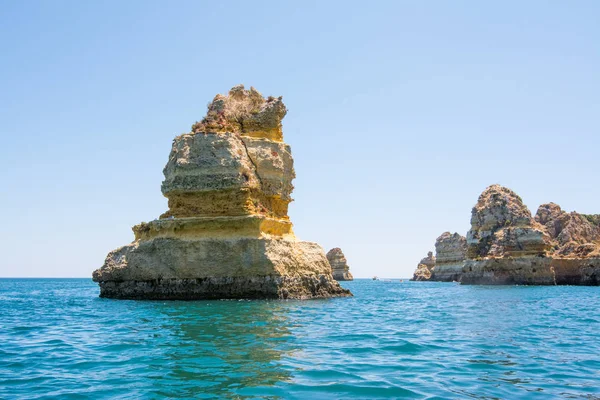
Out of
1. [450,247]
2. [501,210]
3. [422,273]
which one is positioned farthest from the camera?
[422,273]

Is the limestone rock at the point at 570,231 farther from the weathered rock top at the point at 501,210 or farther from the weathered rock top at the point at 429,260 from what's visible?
the weathered rock top at the point at 429,260

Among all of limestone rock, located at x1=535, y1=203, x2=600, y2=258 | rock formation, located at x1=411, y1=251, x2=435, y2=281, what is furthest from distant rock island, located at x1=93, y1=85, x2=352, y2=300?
rock formation, located at x1=411, y1=251, x2=435, y2=281

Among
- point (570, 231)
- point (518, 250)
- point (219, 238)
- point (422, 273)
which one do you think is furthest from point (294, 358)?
point (422, 273)

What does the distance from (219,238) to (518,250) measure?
165ft

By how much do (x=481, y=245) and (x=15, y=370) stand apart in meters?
69.5

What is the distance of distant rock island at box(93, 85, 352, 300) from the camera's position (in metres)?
25.4

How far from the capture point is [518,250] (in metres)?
64.8

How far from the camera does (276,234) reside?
28.3 metres

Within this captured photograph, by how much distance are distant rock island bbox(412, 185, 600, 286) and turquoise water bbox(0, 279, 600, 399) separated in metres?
50.0

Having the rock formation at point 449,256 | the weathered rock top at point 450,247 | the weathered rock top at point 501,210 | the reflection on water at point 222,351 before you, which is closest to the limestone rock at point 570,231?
the weathered rock top at point 501,210

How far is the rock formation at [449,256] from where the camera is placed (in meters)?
104

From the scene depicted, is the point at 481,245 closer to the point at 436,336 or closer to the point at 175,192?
the point at 175,192

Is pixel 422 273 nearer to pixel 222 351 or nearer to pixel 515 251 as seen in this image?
pixel 515 251

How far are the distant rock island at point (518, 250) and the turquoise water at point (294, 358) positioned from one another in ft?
164
